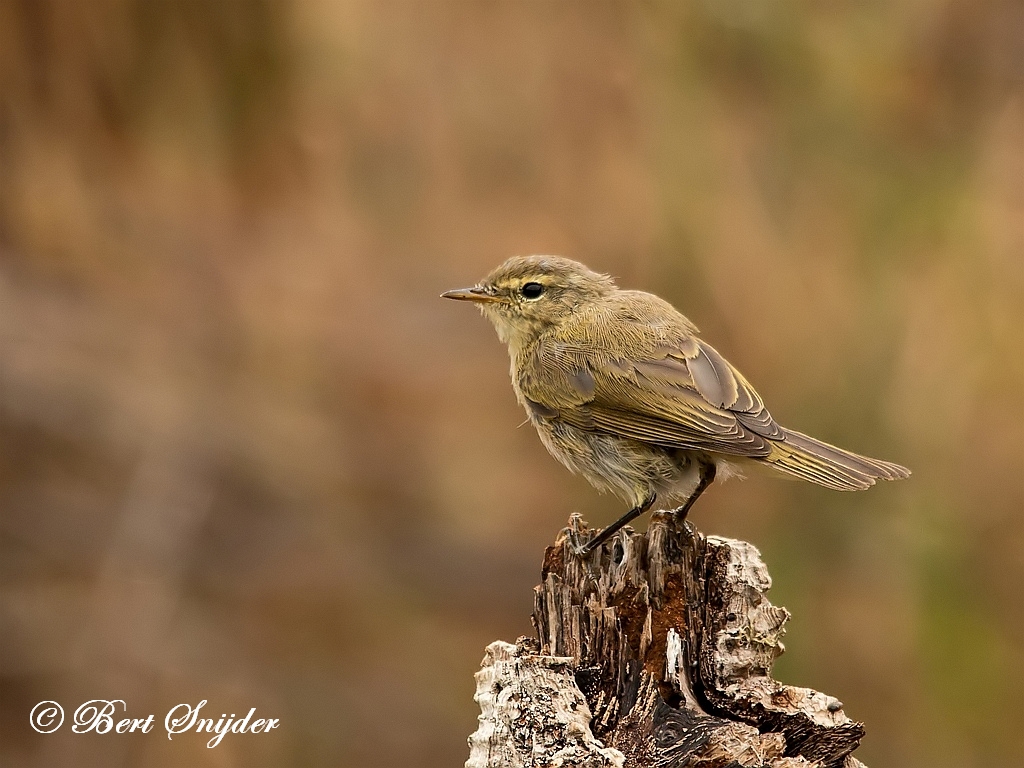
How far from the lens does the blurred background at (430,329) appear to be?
6145mm

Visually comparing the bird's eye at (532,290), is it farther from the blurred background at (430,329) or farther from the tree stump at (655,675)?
the blurred background at (430,329)

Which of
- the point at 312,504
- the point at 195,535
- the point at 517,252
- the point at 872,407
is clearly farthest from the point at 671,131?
the point at 195,535

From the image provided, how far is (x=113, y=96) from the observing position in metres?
6.29

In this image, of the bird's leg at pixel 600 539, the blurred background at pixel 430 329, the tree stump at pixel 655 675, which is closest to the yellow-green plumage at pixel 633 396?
the bird's leg at pixel 600 539

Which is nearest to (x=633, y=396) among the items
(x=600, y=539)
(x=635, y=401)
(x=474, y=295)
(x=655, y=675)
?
(x=635, y=401)

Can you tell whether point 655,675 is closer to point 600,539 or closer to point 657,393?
point 600,539

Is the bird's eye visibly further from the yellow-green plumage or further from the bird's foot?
the bird's foot

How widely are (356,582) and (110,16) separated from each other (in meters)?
3.09

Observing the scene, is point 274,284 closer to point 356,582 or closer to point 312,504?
point 312,504

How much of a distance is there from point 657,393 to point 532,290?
2.81 ft

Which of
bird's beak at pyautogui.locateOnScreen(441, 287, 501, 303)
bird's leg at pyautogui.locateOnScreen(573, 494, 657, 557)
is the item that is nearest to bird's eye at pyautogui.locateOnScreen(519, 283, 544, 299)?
bird's beak at pyautogui.locateOnScreen(441, 287, 501, 303)

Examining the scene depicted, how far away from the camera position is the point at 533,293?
188 inches

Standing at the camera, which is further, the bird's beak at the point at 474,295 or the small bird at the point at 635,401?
the bird's beak at the point at 474,295

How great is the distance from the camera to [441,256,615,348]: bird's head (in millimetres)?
4715
